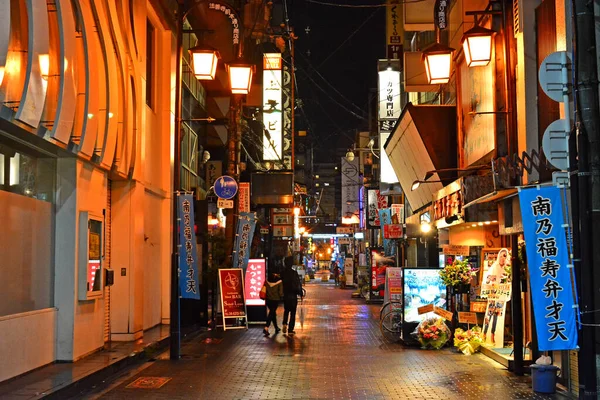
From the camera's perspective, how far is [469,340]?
16672 millimetres

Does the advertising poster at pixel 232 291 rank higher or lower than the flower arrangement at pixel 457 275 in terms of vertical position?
lower

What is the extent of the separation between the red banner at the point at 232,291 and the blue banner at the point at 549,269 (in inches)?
554

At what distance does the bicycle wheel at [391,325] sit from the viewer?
2019 centimetres

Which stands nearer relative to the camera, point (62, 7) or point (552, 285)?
point (552, 285)

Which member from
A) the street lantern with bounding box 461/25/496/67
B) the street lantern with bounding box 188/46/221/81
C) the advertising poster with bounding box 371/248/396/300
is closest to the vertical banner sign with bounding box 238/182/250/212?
the advertising poster with bounding box 371/248/396/300

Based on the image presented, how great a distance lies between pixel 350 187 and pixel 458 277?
44911 millimetres

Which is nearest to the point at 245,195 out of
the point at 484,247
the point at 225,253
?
the point at 225,253

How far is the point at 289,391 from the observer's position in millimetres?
11836

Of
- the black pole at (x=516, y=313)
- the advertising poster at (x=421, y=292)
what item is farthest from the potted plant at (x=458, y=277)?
the black pole at (x=516, y=313)

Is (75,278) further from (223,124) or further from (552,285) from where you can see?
(223,124)

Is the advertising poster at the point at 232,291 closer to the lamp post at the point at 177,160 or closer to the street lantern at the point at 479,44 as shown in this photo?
the lamp post at the point at 177,160

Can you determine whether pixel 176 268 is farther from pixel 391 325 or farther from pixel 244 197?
pixel 244 197

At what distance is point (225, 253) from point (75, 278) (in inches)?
405

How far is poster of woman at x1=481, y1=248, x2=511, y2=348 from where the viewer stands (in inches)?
611
